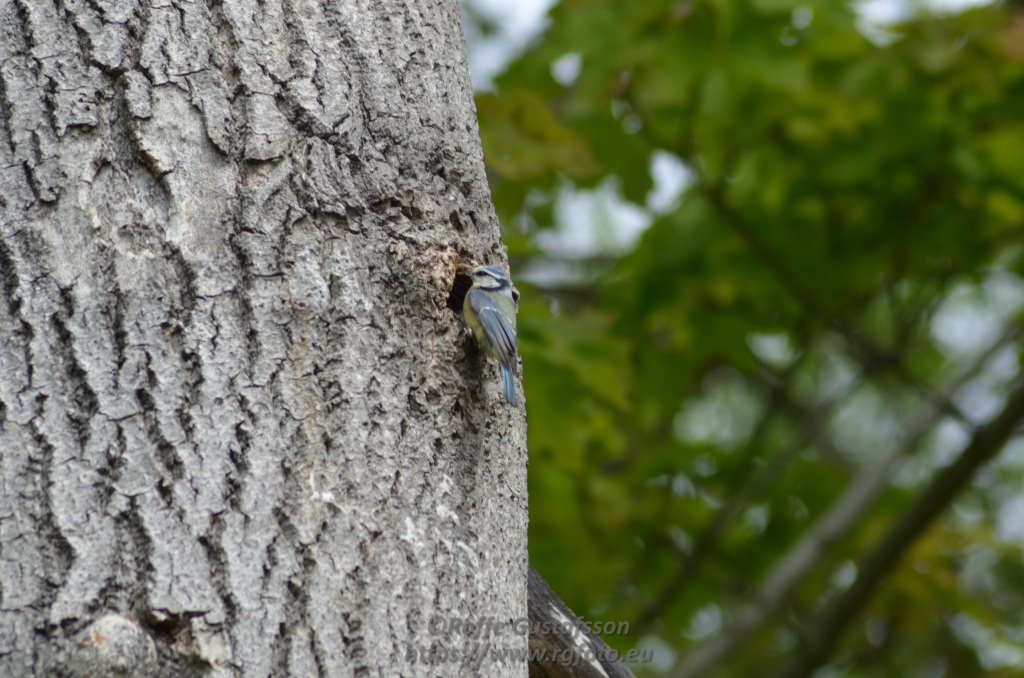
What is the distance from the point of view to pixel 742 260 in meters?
3.60

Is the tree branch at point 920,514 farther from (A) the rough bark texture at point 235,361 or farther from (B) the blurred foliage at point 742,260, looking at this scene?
(A) the rough bark texture at point 235,361

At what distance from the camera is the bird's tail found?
63.6 inches

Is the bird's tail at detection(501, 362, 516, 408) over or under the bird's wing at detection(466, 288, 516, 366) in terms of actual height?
under

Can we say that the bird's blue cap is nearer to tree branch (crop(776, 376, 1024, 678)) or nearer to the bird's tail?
the bird's tail

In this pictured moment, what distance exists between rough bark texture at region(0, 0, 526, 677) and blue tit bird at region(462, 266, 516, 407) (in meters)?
0.04

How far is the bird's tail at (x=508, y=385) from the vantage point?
1615mm

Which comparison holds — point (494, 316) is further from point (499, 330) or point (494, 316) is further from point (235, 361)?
point (235, 361)

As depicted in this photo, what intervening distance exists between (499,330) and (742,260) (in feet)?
7.14

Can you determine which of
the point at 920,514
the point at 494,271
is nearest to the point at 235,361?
the point at 494,271

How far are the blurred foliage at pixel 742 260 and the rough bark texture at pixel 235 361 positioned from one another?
106cm

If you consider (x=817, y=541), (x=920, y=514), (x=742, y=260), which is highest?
(x=742, y=260)

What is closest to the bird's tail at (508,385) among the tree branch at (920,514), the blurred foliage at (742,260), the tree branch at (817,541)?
the blurred foliage at (742,260)

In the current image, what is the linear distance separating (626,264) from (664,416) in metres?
0.79

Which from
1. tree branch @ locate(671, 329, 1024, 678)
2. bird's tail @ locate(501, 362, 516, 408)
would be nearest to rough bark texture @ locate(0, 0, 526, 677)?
bird's tail @ locate(501, 362, 516, 408)
